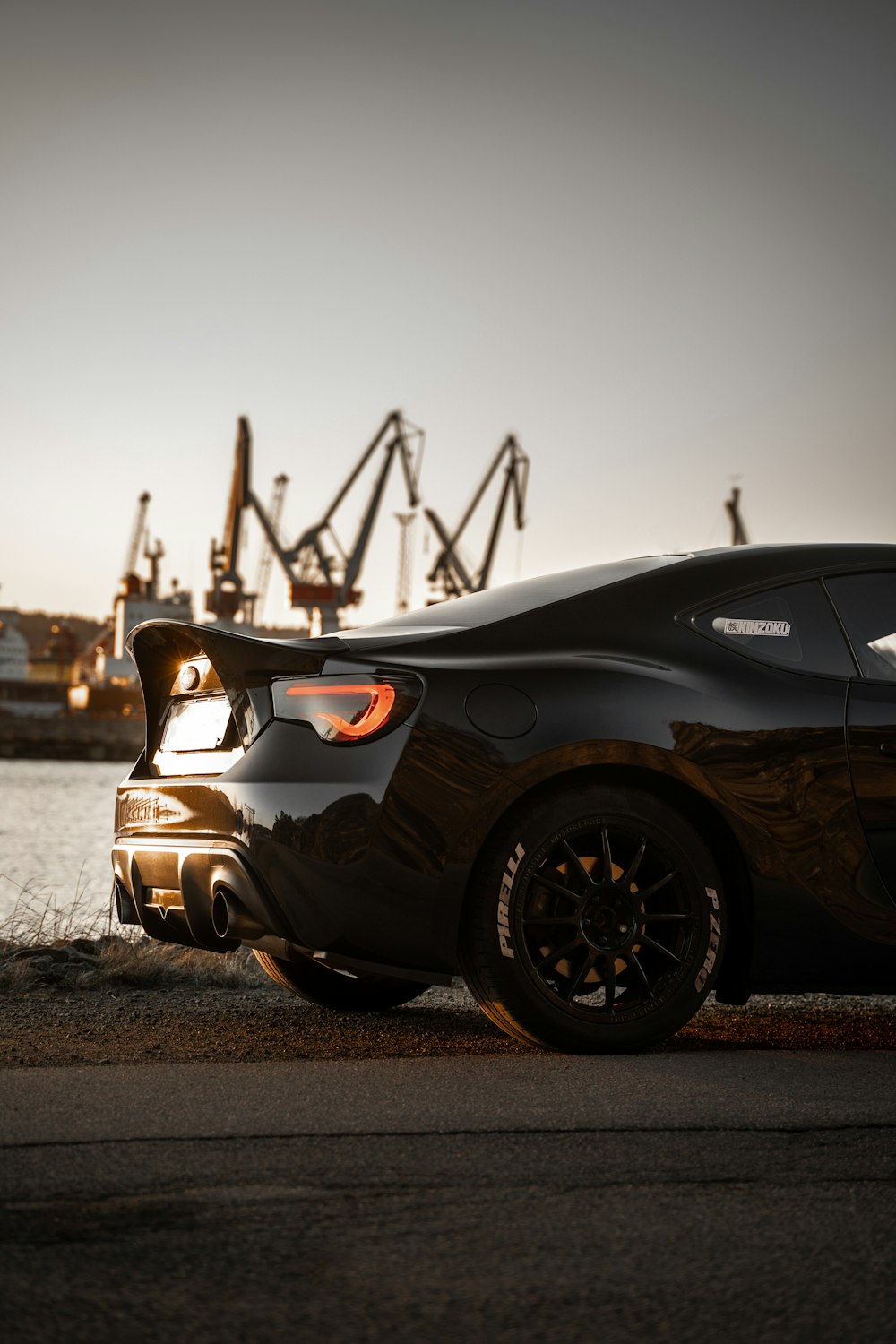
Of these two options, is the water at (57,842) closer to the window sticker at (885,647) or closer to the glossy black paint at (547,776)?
the glossy black paint at (547,776)

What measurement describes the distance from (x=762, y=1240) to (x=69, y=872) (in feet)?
70.5

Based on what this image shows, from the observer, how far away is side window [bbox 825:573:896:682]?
4.32m

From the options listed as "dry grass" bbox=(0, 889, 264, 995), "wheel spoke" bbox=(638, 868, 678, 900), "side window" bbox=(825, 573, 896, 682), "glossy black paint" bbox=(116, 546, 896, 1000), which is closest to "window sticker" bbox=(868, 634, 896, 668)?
"side window" bbox=(825, 573, 896, 682)

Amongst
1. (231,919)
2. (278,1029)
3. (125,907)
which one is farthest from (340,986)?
(231,919)

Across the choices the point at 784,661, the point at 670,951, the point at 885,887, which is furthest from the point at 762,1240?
the point at 784,661

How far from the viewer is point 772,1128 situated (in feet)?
10.3

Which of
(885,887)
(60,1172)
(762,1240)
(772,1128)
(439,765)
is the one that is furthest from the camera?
(885,887)

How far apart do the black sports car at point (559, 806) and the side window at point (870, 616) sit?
0.05ft

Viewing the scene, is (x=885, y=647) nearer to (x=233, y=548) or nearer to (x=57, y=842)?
(x=57, y=842)

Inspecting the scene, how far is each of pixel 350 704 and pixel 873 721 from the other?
1486 mm

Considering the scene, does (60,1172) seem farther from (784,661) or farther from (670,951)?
(784,661)

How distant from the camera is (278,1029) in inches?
177

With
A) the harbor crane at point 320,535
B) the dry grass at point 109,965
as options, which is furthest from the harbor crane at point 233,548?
the dry grass at point 109,965

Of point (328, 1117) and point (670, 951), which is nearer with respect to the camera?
point (328, 1117)
